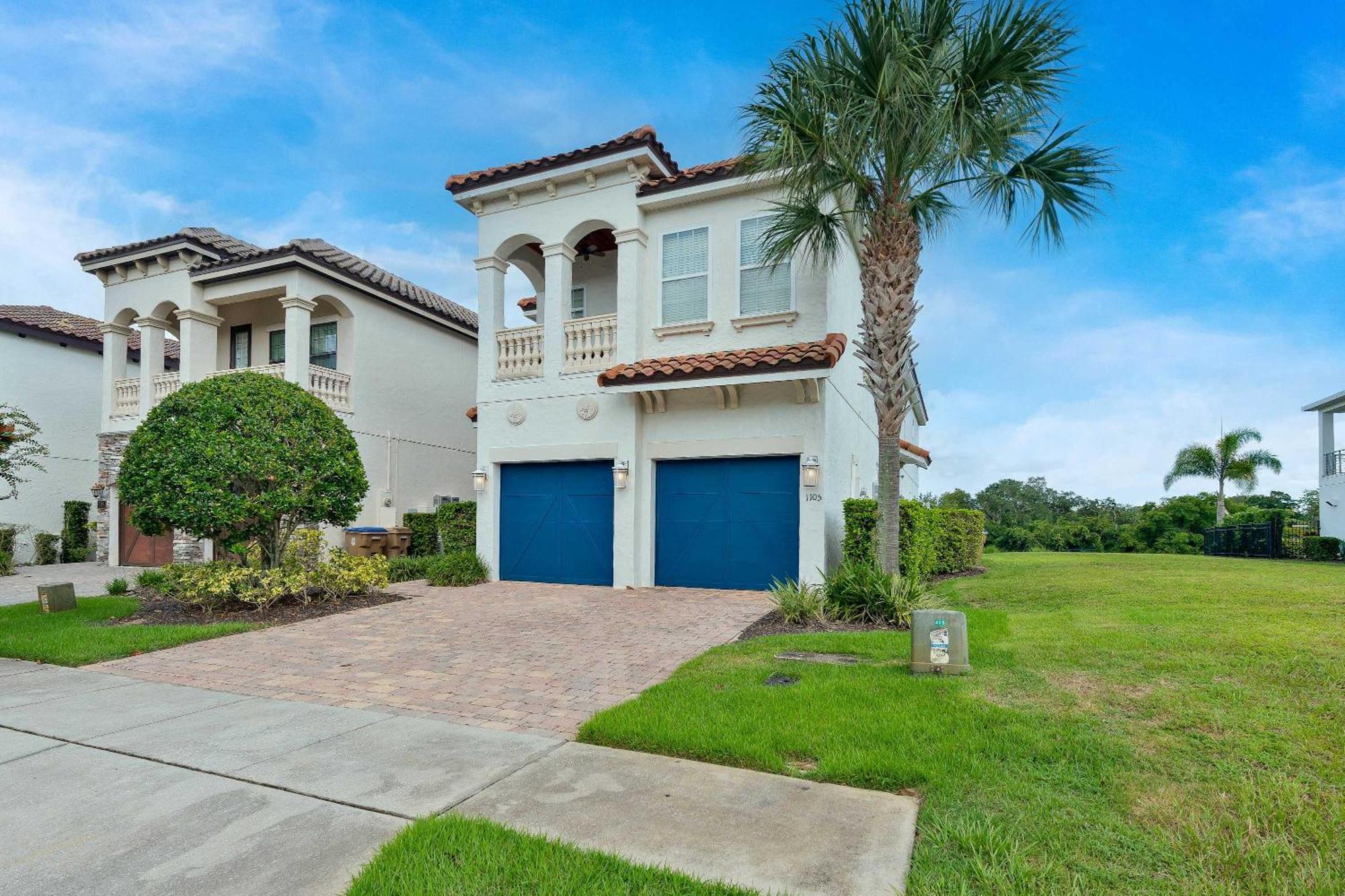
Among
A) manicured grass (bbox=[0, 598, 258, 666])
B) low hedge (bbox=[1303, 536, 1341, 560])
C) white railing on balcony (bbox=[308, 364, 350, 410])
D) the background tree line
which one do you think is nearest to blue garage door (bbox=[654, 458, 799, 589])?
manicured grass (bbox=[0, 598, 258, 666])

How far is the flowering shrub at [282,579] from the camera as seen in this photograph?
400 inches

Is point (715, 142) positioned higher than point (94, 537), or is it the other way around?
point (715, 142)

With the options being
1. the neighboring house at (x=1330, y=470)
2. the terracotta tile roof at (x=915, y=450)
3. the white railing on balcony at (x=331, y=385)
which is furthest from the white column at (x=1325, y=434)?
the white railing on balcony at (x=331, y=385)

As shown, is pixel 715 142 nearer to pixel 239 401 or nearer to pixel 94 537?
pixel 239 401

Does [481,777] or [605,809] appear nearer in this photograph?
[605,809]

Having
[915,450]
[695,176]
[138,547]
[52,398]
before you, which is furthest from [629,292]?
[52,398]

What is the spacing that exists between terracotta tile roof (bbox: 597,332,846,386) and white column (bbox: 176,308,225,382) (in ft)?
39.8

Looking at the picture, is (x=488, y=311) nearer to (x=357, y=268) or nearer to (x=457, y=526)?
(x=457, y=526)

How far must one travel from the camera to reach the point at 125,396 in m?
19.0

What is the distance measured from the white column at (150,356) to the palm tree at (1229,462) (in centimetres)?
4187

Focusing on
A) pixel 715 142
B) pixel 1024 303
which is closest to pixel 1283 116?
pixel 1024 303

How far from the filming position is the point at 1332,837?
10.2 feet

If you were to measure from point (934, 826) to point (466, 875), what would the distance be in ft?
7.04

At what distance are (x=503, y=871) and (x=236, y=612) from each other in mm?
9333
